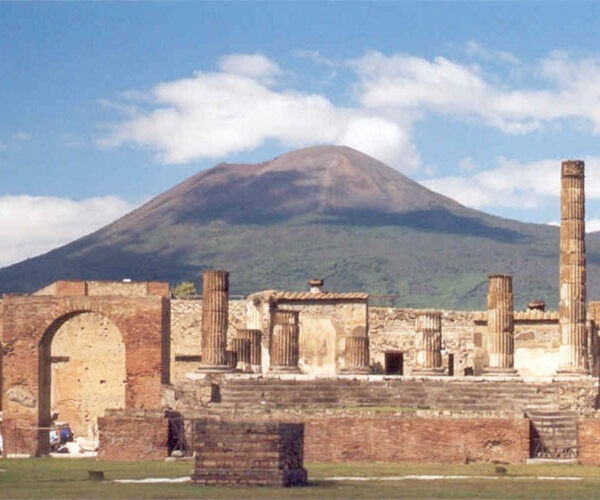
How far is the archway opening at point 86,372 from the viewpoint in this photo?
53.6 metres

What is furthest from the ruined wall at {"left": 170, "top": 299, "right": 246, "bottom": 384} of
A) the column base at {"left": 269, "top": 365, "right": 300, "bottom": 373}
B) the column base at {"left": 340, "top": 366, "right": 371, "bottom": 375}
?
the column base at {"left": 269, "top": 365, "right": 300, "bottom": 373}

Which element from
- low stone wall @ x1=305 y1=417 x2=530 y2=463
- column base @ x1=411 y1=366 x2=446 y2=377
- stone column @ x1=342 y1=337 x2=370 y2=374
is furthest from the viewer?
stone column @ x1=342 y1=337 x2=370 y2=374

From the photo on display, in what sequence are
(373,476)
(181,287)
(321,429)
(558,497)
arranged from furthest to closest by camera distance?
(181,287)
(321,429)
(373,476)
(558,497)

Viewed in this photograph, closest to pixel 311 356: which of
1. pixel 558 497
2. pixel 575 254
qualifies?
pixel 575 254

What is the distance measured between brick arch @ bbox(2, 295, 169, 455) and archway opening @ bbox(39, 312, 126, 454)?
14427mm

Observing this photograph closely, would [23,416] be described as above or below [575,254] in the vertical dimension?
below

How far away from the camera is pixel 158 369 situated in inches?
1537

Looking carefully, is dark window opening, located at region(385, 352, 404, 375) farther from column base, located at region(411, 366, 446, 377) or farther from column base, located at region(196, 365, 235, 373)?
column base, located at region(196, 365, 235, 373)

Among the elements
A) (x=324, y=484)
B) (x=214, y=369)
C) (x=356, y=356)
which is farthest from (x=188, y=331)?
(x=324, y=484)

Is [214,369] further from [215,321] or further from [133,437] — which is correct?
[133,437]

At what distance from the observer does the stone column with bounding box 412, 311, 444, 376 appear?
42625 mm

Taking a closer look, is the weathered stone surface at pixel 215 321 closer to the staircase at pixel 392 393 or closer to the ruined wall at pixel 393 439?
the staircase at pixel 392 393

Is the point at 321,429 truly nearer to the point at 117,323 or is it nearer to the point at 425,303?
the point at 117,323

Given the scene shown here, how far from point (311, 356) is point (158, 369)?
13915 mm
